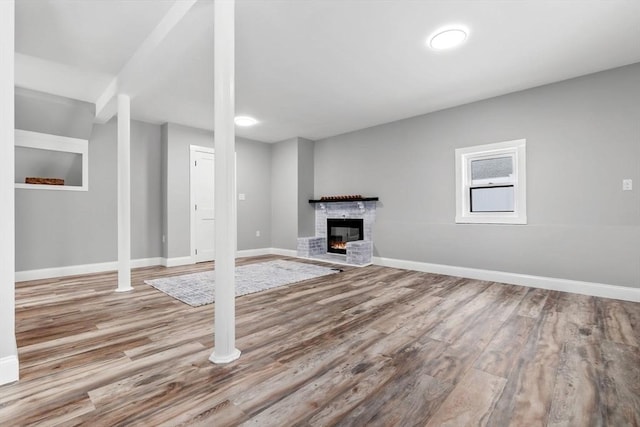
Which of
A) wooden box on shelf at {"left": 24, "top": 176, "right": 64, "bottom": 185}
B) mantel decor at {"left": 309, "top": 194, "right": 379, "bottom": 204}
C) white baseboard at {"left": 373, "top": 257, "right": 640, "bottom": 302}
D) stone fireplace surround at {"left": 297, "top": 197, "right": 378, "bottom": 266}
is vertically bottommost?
white baseboard at {"left": 373, "top": 257, "right": 640, "bottom": 302}

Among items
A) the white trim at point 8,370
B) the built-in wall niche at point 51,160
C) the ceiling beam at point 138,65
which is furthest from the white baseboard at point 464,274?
the white trim at point 8,370

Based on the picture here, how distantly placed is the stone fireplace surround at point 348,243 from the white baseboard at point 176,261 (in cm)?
216

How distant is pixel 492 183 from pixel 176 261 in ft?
17.7

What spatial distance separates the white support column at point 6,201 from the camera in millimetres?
1598

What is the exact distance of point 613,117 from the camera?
333 cm

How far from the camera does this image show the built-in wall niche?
13.6 feet

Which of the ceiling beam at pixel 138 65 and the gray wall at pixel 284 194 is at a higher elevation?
the ceiling beam at pixel 138 65

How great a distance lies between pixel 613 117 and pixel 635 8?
1364 millimetres

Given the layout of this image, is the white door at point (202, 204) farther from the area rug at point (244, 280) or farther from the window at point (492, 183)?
the window at point (492, 183)

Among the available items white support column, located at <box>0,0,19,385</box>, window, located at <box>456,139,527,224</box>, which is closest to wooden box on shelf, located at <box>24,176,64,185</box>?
white support column, located at <box>0,0,19,385</box>

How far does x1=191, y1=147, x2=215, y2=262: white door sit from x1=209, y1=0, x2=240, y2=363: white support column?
152 inches

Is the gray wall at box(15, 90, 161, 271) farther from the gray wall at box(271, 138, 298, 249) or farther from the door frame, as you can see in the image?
the gray wall at box(271, 138, 298, 249)

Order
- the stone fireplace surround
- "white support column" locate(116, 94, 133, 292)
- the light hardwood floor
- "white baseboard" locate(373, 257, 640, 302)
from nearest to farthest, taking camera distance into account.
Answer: the light hardwood floor
"white baseboard" locate(373, 257, 640, 302)
"white support column" locate(116, 94, 133, 292)
the stone fireplace surround

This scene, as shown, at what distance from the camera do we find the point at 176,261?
529cm
